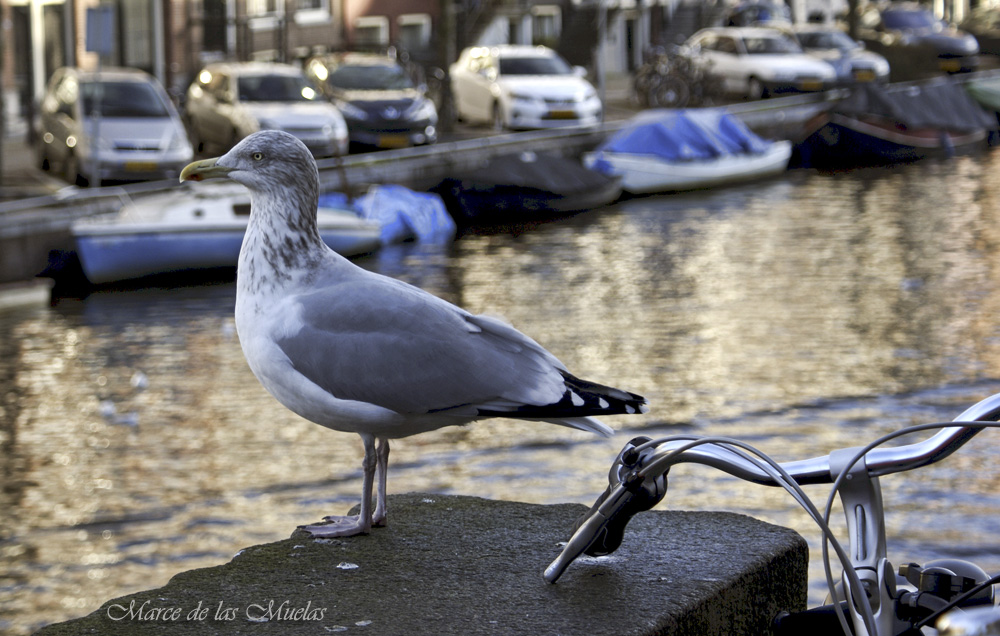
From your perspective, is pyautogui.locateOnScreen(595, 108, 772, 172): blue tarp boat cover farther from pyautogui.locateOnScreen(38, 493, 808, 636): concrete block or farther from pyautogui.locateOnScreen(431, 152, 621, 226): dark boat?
pyautogui.locateOnScreen(38, 493, 808, 636): concrete block

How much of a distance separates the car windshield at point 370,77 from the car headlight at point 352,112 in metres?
1.19

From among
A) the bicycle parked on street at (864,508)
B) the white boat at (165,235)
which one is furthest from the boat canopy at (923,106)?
the bicycle parked on street at (864,508)

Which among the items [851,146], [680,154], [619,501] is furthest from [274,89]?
[619,501]

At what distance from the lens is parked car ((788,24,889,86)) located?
38.4 meters

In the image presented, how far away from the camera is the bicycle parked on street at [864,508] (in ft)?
7.47

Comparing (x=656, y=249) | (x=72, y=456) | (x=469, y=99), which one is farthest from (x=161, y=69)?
(x=72, y=456)

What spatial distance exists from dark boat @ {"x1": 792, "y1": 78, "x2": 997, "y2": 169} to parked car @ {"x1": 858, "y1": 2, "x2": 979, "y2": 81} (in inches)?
442

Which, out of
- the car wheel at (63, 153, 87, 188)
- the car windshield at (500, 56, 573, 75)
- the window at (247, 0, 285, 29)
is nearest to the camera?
the car wheel at (63, 153, 87, 188)

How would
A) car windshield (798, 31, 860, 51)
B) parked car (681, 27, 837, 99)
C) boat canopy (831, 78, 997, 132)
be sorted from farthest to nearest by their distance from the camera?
car windshield (798, 31, 860, 51) → parked car (681, 27, 837, 99) → boat canopy (831, 78, 997, 132)

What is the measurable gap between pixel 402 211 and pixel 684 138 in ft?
24.5

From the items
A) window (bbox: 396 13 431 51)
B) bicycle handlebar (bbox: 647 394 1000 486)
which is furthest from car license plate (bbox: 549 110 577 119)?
bicycle handlebar (bbox: 647 394 1000 486)

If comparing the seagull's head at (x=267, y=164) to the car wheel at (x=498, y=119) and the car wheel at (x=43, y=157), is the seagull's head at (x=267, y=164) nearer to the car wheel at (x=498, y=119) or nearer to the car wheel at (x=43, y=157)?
the car wheel at (x=43, y=157)

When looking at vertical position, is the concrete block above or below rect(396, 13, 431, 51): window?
below

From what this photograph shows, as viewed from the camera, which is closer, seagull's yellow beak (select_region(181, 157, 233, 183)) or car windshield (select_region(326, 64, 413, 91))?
seagull's yellow beak (select_region(181, 157, 233, 183))
